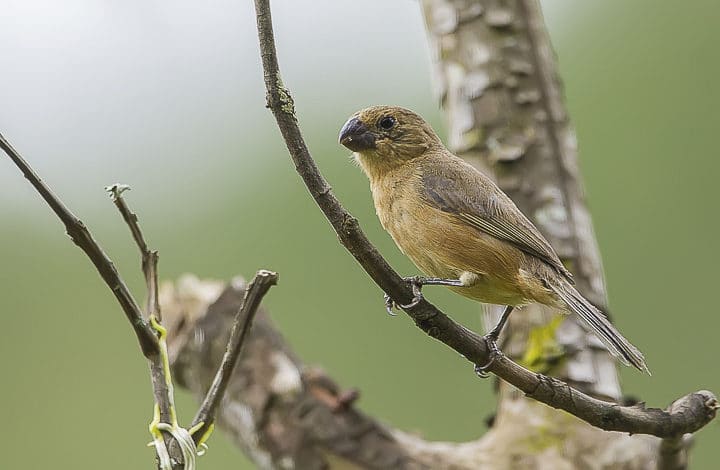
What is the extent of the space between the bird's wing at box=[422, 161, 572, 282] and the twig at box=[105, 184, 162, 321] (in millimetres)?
1199

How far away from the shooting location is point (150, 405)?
7.58 metres

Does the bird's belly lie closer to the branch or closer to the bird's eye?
the bird's eye

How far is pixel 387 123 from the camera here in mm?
3576

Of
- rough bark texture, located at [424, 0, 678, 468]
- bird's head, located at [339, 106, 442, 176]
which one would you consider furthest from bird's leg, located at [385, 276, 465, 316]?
rough bark texture, located at [424, 0, 678, 468]

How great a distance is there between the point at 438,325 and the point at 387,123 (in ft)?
4.82

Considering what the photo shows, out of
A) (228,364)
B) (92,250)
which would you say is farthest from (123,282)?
(228,364)

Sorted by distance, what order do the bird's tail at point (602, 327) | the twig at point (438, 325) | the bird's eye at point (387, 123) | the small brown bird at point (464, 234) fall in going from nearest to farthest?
1. the twig at point (438, 325)
2. the bird's tail at point (602, 327)
3. the small brown bird at point (464, 234)
4. the bird's eye at point (387, 123)

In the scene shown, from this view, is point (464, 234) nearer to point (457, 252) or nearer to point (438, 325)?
point (457, 252)

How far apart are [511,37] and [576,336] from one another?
53.6 inches

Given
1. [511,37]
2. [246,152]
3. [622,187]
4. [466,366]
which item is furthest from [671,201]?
[246,152]

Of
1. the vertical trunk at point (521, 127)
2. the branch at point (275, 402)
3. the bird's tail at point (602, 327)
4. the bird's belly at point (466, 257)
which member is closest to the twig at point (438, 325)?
the bird's tail at point (602, 327)

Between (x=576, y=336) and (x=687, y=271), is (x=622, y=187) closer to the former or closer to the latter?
(x=687, y=271)

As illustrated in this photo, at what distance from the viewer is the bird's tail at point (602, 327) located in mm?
2627

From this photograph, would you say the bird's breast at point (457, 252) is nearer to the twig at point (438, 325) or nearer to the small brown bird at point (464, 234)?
the small brown bird at point (464, 234)
